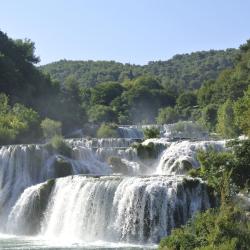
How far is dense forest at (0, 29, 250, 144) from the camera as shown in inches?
2087

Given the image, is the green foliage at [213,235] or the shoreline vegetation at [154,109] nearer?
the green foliage at [213,235]

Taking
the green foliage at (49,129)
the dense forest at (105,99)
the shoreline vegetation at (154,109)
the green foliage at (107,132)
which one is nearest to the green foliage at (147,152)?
the shoreline vegetation at (154,109)

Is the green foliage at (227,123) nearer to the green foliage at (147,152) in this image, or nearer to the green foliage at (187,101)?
the green foliage at (147,152)

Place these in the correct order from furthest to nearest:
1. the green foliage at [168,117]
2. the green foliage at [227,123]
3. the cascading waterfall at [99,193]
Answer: the green foliage at [168,117]
the green foliage at [227,123]
the cascading waterfall at [99,193]

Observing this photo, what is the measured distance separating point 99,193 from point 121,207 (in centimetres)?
155

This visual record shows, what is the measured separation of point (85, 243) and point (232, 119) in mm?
32161

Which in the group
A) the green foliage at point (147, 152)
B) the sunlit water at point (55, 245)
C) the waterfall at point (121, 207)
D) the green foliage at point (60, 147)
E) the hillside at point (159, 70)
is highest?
the hillside at point (159, 70)

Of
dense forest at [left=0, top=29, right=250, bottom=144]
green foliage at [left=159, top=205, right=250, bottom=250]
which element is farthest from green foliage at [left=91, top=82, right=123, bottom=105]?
green foliage at [left=159, top=205, right=250, bottom=250]

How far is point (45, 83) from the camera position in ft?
249

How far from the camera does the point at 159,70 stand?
520ft

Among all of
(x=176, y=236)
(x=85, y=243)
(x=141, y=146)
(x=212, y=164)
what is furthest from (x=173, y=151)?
(x=176, y=236)

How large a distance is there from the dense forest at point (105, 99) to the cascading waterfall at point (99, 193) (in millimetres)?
4968

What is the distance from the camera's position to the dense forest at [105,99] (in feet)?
174

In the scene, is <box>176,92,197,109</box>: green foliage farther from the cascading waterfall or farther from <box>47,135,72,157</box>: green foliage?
<box>47,135,72,157</box>: green foliage
